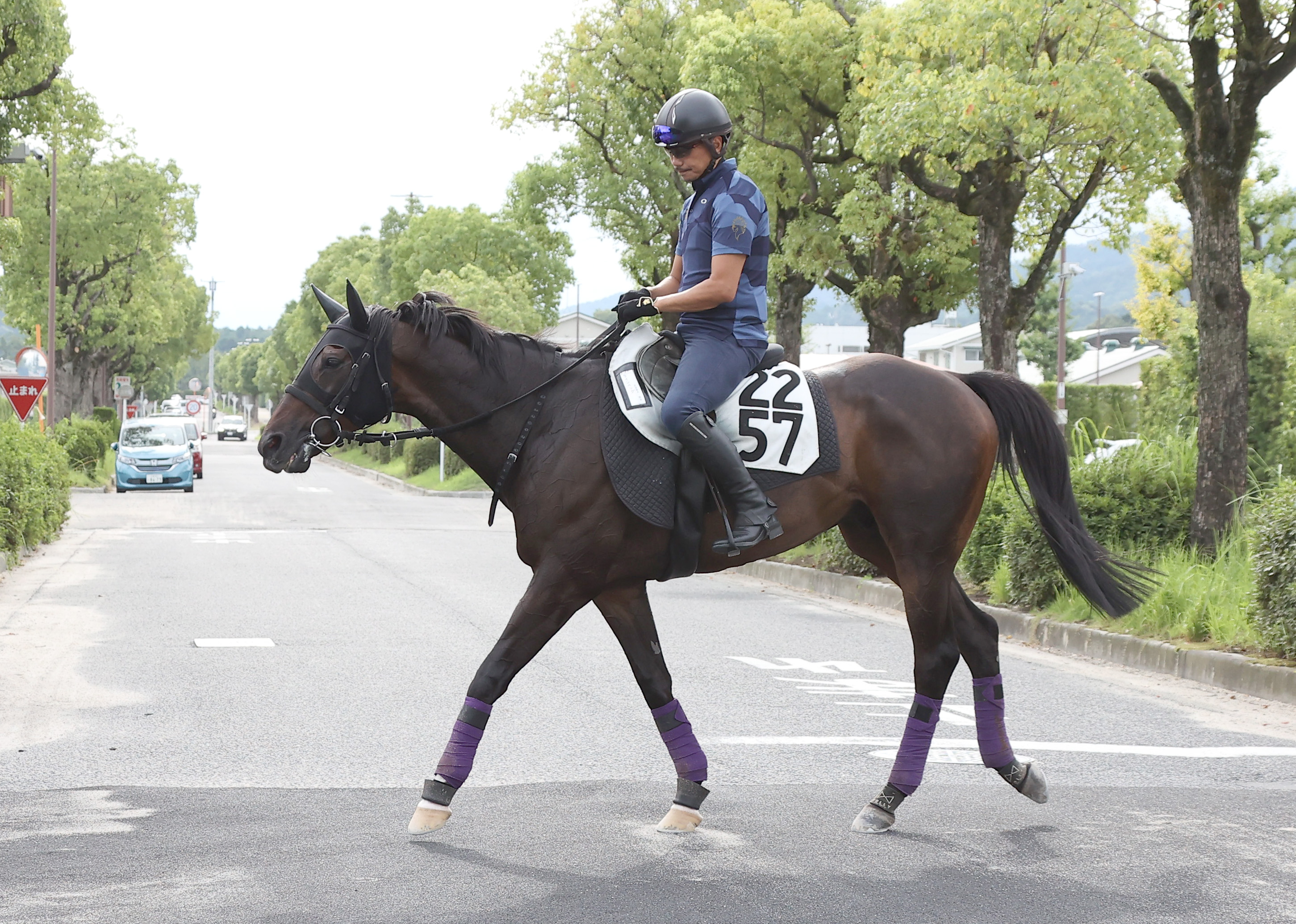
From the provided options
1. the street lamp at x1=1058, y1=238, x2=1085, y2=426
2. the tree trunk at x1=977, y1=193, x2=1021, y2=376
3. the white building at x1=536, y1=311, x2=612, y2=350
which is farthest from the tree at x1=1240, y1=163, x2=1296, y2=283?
the white building at x1=536, y1=311, x2=612, y2=350

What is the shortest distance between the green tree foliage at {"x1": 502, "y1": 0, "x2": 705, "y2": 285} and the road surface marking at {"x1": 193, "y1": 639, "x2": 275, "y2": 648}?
21.6 meters

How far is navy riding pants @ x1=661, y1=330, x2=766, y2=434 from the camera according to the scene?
5.55 meters

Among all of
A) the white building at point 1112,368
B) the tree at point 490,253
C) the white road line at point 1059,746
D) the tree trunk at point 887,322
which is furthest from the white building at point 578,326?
the white road line at point 1059,746

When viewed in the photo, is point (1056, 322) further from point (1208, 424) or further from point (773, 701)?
point (773, 701)

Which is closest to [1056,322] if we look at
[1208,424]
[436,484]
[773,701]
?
[436,484]

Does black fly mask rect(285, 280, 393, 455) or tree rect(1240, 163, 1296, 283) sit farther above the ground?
tree rect(1240, 163, 1296, 283)

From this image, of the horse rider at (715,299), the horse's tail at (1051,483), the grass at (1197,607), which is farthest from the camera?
the grass at (1197,607)

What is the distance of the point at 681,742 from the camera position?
568cm

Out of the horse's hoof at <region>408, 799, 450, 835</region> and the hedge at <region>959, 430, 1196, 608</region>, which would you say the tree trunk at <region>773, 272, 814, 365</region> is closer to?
Answer: the hedge at <region>959, 430, 1196, 608</region>

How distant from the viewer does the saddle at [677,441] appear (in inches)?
222

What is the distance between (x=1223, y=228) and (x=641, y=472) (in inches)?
359

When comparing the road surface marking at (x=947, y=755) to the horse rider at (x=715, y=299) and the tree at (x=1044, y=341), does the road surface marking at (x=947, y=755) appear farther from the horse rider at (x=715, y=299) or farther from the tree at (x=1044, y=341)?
the tree at (x=1044, y=341)

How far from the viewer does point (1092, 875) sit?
→ 194 inches

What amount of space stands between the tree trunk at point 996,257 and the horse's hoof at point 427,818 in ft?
59.1
